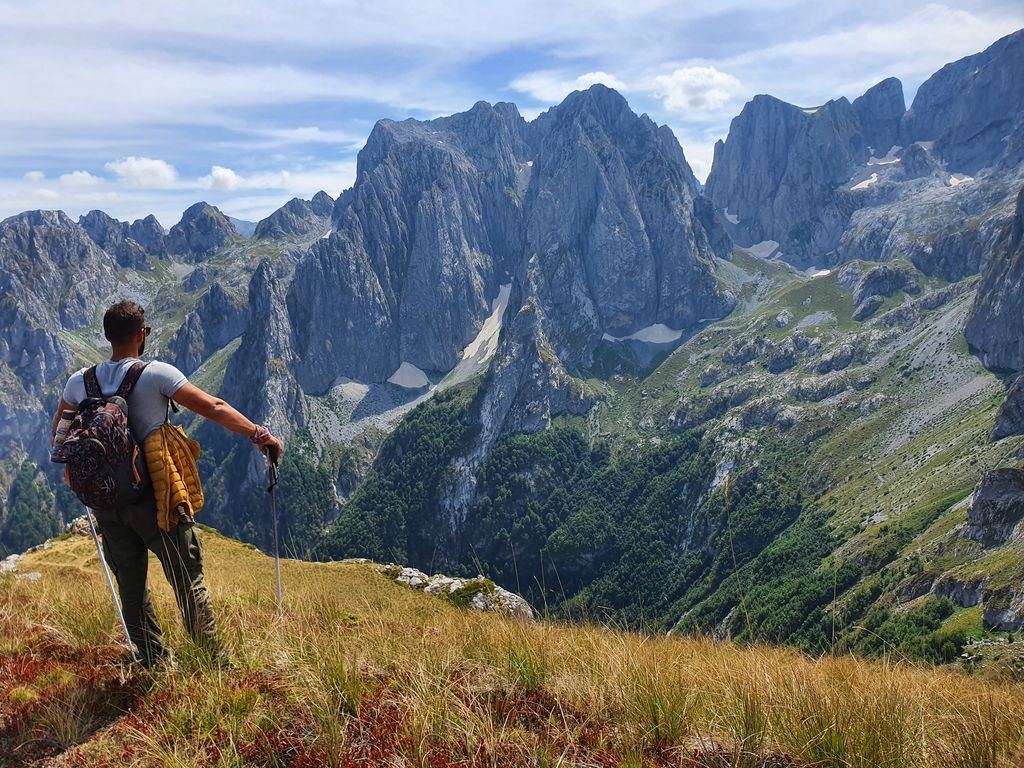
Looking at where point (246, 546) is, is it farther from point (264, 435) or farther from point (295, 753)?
point (295, 753)

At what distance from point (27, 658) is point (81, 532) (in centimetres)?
3314

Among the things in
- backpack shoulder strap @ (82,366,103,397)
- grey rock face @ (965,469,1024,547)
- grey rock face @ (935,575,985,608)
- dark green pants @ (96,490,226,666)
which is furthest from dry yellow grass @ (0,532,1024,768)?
grey rock face @ (965,469,1024,547)

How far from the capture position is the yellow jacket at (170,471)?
22.2 ft

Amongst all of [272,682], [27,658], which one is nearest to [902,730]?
[272,682]

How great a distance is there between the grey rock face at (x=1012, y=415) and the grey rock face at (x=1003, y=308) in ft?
149

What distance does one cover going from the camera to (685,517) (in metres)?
196

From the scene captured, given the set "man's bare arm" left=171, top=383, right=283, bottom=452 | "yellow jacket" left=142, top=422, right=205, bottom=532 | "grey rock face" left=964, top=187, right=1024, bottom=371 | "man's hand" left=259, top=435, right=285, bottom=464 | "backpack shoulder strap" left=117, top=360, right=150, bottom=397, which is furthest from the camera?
"grey rock face" left=964, top=187, right=1024, bottom=371

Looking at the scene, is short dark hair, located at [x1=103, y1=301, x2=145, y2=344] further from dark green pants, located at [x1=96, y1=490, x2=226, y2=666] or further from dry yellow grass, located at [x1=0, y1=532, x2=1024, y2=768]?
dry yellow grass, located at [x1=0, y1=532, x2=1024, y2=768]

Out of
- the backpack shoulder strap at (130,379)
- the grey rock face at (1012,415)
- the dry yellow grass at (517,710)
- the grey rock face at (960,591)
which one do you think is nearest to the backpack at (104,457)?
the backpack shoulder strap at (130,379)

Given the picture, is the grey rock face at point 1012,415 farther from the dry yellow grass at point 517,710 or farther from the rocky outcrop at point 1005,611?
the dry yellow grass at point 517,710

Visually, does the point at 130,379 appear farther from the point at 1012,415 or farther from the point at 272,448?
Result: the point at 1012,415

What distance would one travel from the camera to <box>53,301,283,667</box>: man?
6887 millimetres

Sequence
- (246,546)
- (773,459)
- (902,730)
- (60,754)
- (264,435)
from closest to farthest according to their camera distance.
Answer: (902,730), (60,754), (264,435), (246,546), (773,459)

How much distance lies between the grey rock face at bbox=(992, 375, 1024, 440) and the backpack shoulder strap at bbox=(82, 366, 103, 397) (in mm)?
162341
